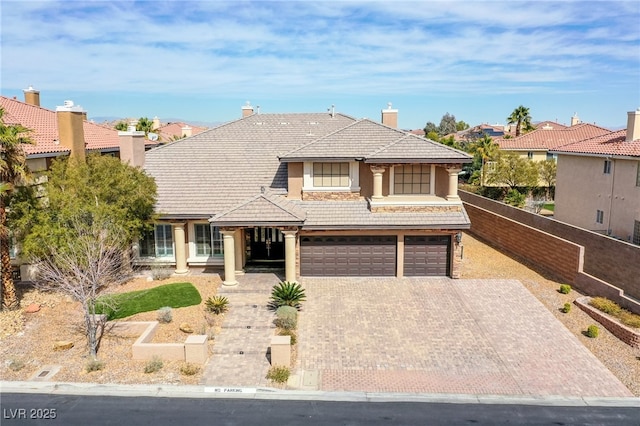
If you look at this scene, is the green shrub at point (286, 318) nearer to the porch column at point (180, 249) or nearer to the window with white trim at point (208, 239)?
the window with white trim at point (208, 239)

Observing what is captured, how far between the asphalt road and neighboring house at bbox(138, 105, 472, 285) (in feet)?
29.9

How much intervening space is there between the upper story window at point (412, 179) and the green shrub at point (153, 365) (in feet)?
46.4

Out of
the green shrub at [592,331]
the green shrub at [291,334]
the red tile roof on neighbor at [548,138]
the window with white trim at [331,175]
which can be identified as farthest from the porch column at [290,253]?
the red tile roof on neighbor at [548,138]

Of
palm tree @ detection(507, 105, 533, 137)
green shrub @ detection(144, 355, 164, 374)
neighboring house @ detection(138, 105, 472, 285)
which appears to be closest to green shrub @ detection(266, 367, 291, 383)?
green shrub @ detection(144, 355, 164, 374)

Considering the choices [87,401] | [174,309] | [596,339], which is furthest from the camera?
[174,309]

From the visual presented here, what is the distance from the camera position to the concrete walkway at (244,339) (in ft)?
51.0

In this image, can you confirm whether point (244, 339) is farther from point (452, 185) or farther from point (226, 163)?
point (452, 185)

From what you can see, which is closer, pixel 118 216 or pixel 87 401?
pixel 87 401

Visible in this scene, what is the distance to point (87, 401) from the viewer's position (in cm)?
1428

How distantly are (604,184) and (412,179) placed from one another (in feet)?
47.5

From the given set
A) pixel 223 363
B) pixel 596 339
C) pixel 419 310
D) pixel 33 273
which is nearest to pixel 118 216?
pixel 33 273

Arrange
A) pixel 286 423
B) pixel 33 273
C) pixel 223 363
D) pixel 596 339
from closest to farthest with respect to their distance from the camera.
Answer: pixel 286 423
pixel 223 363
pixel 596 339
pixel 33 273

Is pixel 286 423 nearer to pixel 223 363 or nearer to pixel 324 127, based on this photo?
pixel 223 363

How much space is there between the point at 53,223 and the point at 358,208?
1345cm
